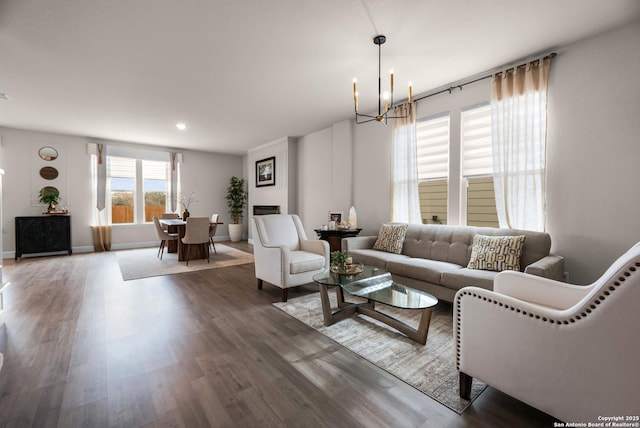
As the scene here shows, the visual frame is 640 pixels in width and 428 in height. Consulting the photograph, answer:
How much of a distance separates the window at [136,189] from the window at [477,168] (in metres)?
7.19

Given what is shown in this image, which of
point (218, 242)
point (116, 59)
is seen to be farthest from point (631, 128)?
point (218, 242)

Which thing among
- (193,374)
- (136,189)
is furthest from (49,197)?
(193,374)

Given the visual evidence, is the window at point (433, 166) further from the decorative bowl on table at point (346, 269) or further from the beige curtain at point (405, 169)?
the decorative bowl on table at point (346, 269)

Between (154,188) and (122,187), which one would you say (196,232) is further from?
(122,187)

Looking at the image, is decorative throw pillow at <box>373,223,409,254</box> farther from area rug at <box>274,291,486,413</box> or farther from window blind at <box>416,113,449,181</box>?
area rug at <box>274,291,486,413</box>

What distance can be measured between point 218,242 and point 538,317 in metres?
7.75

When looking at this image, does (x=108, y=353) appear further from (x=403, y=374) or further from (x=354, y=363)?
(x=403, y=374)

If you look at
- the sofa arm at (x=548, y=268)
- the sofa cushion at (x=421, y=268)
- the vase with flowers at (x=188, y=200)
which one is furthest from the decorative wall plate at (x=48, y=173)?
the sofa arm at (x=548, y=268)

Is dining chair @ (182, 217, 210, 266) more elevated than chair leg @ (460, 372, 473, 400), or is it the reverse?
dining chair @ (182, 217, 210, 266)

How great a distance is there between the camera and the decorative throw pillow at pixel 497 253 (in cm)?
267

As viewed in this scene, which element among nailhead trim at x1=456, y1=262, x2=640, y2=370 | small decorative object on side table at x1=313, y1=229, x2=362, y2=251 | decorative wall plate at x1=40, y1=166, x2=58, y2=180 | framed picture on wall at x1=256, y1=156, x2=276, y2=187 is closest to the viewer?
nailhead trim at x1=456, y1=262, x2=640, y2=370

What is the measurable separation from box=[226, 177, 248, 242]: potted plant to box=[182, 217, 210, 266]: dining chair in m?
2.96

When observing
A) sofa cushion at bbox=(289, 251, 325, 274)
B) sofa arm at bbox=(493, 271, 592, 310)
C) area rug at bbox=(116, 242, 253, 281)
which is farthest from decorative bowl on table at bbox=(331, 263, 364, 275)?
area rug at bbox=(116, 242, 253, 281)

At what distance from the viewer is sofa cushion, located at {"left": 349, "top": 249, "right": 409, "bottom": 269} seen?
3.38 meters
